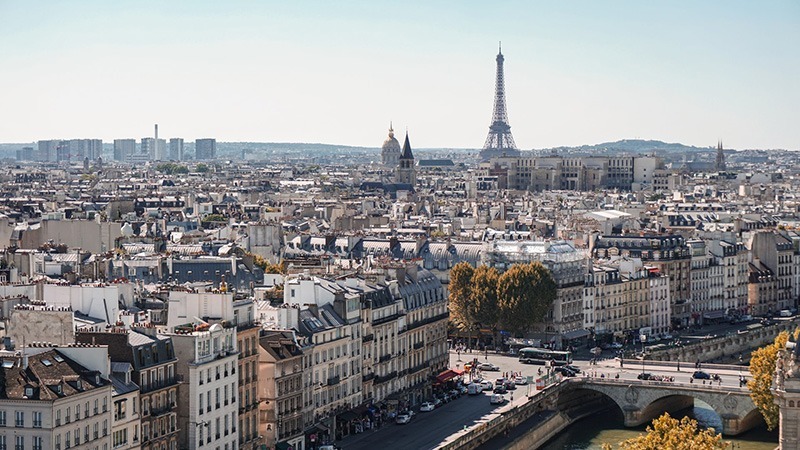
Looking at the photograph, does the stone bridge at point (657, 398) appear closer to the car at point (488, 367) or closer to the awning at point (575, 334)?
the car at point (488, 367)

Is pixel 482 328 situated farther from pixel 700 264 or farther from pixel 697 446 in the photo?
pixel 697 446

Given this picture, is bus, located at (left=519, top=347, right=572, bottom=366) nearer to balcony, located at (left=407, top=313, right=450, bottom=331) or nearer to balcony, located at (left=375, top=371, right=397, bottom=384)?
balcony, located at (left=407, top=313, right=450, bottom=331)

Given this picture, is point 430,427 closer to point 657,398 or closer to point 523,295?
point 657,398

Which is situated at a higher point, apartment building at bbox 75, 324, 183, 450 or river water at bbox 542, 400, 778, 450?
apartment building at bbox 75, 324, 183, 450

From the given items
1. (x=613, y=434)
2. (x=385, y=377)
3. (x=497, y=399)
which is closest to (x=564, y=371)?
(x=613, y=434)

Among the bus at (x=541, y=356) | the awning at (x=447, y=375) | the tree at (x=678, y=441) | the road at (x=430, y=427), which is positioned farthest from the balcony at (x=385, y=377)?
the tree at (x=678, y=441)

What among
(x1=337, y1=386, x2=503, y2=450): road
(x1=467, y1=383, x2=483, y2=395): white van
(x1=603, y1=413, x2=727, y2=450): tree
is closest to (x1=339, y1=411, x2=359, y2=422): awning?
(x1=337, y1=386, x2=503, y2=450): road

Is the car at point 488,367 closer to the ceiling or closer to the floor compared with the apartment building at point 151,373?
closer to the floor

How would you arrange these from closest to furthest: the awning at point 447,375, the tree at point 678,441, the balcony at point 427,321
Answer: the tree at point 678,441
the balcony at point 427,321
the awning at point 447,375
